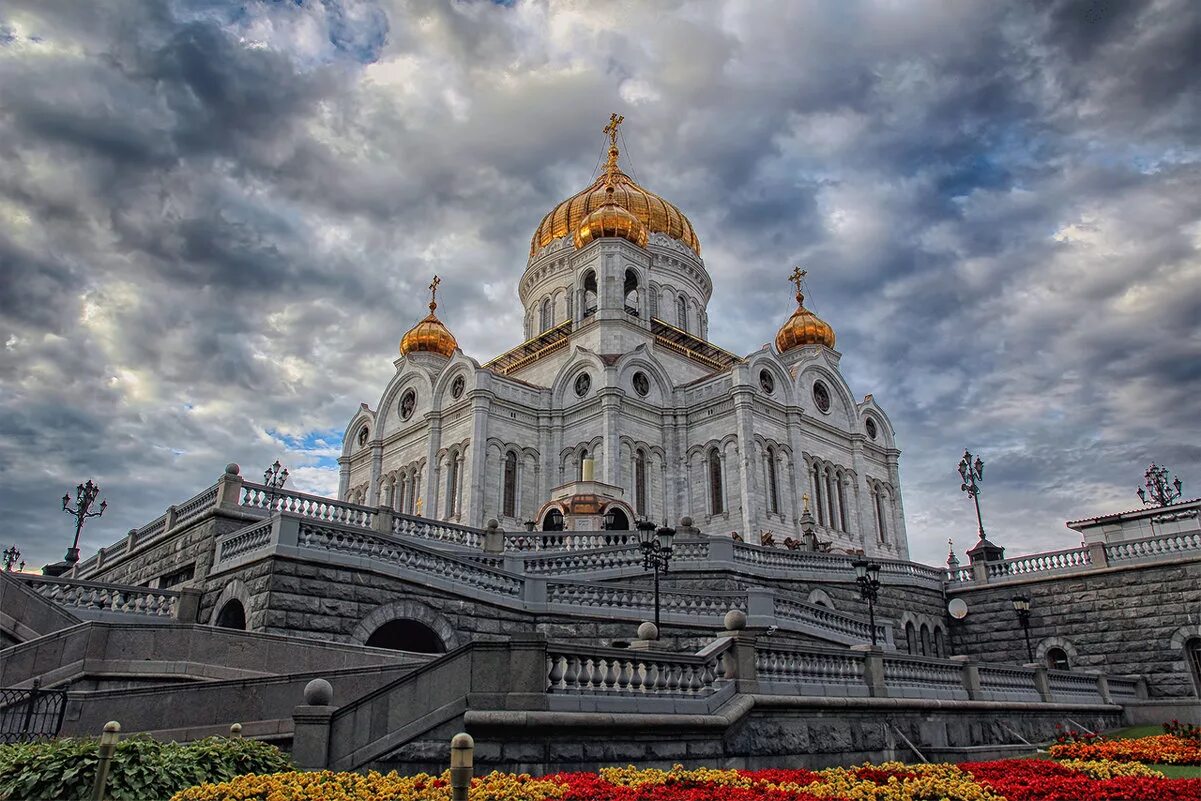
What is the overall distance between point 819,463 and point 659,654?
33.0 m

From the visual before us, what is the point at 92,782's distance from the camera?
333 inches

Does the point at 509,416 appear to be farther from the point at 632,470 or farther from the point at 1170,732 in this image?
the point at 1170,732

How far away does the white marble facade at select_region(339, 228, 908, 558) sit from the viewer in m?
39.2

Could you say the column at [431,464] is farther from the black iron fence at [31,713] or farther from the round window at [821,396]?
the black iron fence at [31,713]

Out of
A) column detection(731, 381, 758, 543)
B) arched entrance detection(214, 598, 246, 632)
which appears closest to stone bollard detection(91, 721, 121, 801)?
arched entrance detection(214, 598, 246, 632)

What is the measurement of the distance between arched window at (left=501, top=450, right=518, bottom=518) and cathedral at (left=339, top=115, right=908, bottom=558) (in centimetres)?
9

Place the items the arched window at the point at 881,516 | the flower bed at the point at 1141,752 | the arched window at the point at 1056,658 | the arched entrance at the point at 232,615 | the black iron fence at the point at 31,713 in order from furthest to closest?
the arched window at the point at 881,516, the arched window at the point at 1056,658, the arched entrance at the point at 232,615, the flower bed at the point at 1141,752, the black iron fence at the point at 31,713

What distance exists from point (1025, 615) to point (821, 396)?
21768 mm

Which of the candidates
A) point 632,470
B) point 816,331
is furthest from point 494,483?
point 816,331

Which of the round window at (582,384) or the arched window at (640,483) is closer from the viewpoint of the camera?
the arched window at (640,483)

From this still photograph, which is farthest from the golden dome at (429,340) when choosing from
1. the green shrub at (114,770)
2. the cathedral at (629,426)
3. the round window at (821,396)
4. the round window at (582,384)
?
the green shrub at (114,770)

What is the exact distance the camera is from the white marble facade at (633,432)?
39.2m

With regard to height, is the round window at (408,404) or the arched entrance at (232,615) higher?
the round window at (408,404)

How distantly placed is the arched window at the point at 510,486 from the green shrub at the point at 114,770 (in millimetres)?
29870
